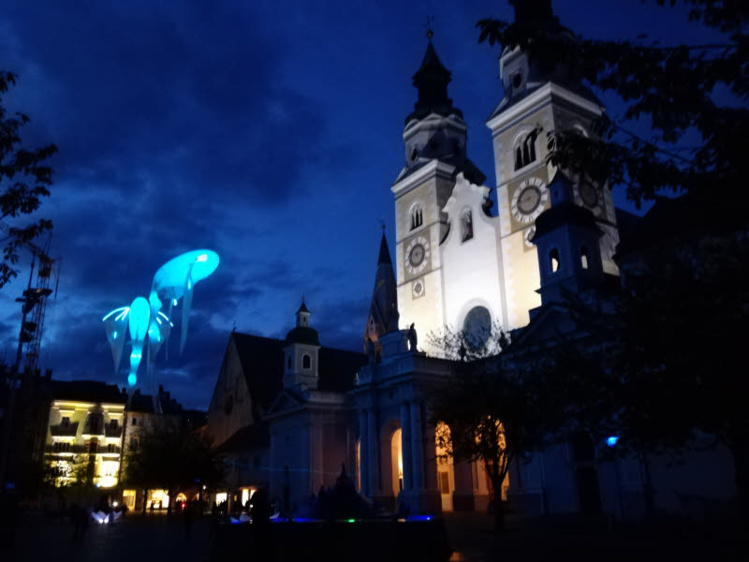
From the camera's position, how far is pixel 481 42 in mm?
7941

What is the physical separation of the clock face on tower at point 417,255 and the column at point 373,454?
1404 centimetres

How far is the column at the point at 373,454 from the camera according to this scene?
4291cm

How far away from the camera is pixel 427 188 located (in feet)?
182

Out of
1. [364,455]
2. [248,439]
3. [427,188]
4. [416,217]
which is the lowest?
[364,455]

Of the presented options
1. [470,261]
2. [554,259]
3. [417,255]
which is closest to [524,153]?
[470,261]

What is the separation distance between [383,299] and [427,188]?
83.0 feet

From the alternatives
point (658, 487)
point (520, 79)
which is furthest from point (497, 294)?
point (658, 487)

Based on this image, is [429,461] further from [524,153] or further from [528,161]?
[524,153]

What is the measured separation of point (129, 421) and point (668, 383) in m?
85.0

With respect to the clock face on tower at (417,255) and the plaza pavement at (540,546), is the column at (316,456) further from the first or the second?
the plaza pavement at (540,546)

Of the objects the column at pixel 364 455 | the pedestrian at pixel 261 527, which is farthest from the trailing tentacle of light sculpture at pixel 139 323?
the pedestrian at pixel 261 527

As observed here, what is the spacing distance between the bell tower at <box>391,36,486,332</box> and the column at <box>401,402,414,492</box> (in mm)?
10387

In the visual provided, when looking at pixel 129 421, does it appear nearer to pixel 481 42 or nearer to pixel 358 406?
pixel 358 406

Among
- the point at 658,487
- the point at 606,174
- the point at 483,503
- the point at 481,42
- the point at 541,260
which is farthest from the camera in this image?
the point at 483,503
